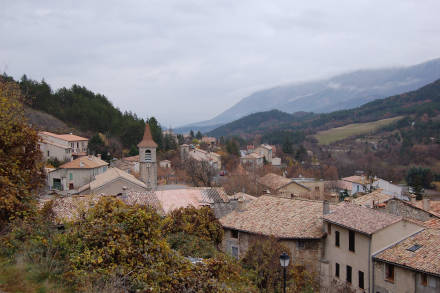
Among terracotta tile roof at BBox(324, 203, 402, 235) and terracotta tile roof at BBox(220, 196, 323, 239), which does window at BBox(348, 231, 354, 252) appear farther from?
terracotta tile roof at BBox(220, 196, 323, 239)

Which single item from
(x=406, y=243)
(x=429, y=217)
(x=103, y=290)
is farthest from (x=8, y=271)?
(x=429, y=217)

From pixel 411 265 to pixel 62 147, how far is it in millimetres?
52441

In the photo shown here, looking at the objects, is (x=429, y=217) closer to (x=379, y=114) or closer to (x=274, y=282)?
(x=274, y=282)

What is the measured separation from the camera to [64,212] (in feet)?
70.1

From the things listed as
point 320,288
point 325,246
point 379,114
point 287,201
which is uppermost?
point 379,114

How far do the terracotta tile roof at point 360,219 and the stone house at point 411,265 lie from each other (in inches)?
49.7

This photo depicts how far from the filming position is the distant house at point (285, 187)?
5188 cm

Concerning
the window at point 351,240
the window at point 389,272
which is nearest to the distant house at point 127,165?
the window at point 351,240

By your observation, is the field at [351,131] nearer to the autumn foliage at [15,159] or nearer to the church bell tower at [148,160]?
the church bell tower at [148,160]

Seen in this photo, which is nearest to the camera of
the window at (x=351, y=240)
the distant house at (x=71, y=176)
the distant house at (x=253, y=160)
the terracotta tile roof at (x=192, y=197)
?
the window at (x=351, y=240)

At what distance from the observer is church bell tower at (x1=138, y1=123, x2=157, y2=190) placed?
4828cm

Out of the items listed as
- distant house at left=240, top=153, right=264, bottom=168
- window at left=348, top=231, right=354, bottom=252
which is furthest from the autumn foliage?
distant house at left=240, top=153, right=264, bottom=168

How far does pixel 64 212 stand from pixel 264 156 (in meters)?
80.3

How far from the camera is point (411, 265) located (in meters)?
17.1
